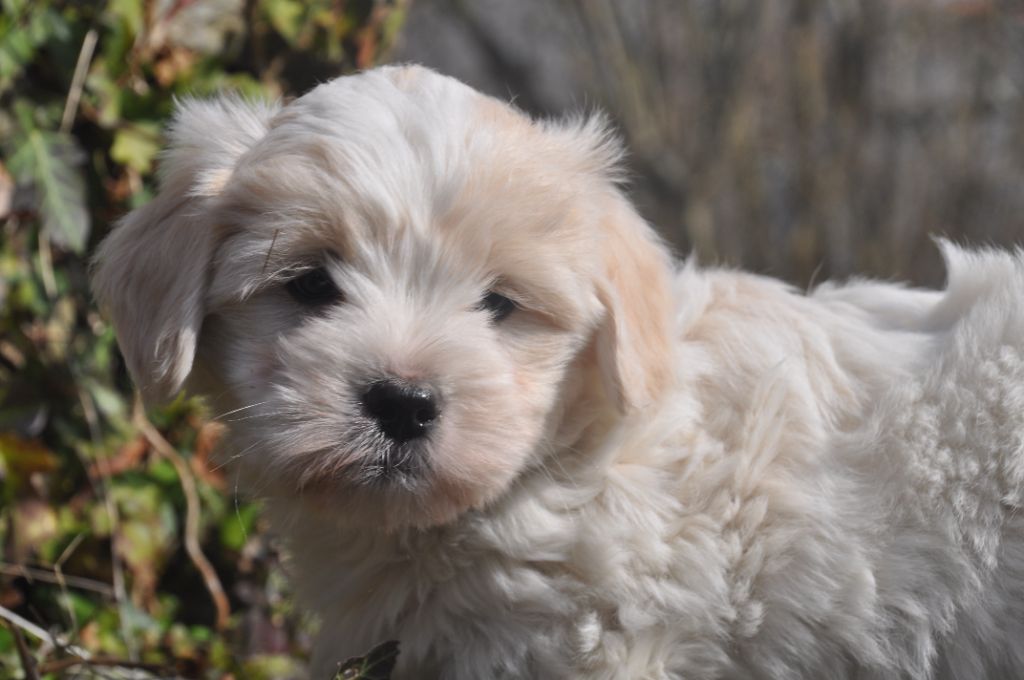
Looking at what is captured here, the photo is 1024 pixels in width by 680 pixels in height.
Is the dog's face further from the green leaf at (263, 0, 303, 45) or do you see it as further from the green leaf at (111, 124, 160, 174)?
the green leaf at (263, 0, 303, 45)

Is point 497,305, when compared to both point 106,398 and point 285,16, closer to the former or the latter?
point 106,398

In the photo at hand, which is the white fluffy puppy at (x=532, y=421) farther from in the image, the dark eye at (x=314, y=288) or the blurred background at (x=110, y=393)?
the blurred background at (x=110, y=393)

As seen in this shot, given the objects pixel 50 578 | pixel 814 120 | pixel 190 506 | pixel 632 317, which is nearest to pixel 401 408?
pixel 632 317

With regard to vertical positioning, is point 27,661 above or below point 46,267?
below

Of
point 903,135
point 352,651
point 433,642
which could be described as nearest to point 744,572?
point 433,642

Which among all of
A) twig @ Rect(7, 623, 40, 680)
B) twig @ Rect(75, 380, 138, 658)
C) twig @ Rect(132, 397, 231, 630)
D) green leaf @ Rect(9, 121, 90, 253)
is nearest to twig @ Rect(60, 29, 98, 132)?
green leaf @ Rect(9, 121, 90, 253)

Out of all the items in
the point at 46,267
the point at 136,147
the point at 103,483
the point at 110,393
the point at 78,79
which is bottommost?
the point at 103,483

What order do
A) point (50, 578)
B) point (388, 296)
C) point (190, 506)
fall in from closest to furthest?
point (388, 296)
point (50, 578)
point (190, 506)
